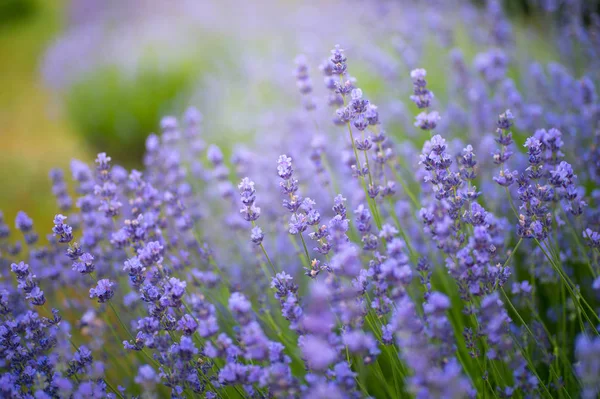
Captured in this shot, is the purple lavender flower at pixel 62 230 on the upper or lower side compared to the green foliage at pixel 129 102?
lower

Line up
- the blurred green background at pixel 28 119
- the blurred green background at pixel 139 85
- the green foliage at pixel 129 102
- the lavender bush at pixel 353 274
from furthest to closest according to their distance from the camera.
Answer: the green foliage at pixel 129 102
the blurred green background at pixel 28 119
the blurred green background at pixel 139 85
the lavender bush at pixel 353 274

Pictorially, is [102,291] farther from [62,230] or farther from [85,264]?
[62,230]

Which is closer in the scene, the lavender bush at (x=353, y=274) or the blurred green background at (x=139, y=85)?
the lavender bush at (x=353, y=274)

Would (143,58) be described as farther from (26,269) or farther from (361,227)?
(361,227)

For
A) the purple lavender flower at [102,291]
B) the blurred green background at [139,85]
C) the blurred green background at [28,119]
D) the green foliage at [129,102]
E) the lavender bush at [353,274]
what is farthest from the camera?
the green foliage at [129,102]

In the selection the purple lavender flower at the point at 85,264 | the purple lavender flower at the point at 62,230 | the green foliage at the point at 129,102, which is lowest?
the purple lavender flower at the point at 85,264

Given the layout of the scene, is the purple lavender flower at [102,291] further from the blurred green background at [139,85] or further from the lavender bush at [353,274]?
the blurred green background at [139,85]

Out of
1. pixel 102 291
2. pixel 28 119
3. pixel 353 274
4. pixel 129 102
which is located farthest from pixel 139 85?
pixel 353 274

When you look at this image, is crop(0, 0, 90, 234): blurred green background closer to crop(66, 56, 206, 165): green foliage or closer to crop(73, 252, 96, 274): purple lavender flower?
crop(66, 56, 206, 165): green foliage

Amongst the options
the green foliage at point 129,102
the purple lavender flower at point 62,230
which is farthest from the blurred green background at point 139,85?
the purple lavender flower at point 62,230
